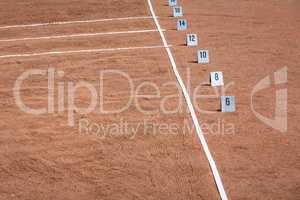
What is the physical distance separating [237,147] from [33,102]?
178 inches

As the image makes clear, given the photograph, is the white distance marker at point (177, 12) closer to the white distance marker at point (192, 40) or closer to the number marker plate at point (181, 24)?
the number marker plate at point (181, 24)

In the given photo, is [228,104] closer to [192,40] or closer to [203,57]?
[203,57]

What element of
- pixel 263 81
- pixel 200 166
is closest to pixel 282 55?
pixel 263 81

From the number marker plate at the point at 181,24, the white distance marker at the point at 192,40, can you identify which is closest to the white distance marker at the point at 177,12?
the number marker plate at the point at 181,24

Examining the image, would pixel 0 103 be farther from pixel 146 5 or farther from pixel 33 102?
pixel 146 5

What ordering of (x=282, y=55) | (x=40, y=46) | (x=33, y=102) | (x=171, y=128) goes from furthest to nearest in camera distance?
(x=40, y=46) < (x=282, y=55) < (x=33, y=102) < (x=171, y=128)

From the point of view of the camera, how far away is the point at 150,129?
881 cm

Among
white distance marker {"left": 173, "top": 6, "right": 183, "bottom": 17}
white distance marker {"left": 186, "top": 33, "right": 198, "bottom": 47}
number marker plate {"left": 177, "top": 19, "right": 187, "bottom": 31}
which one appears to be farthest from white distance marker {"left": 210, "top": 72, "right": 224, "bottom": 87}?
white distance marker {"left": 173, "top": 6, "right": 183, "bottom": 17}

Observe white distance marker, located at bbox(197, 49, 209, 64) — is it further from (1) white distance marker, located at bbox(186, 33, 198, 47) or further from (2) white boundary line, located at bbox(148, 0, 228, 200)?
(1) white distance marker, located at bbox(186, 33, 198, 47)

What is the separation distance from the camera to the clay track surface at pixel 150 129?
6.98 m

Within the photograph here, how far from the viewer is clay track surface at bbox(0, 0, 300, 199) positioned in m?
6.98

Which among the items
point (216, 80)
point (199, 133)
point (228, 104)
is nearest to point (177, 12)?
point (216, 80)

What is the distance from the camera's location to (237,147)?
7.99 m

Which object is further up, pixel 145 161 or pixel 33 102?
pixel 33 102
